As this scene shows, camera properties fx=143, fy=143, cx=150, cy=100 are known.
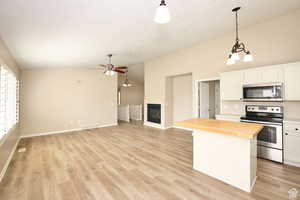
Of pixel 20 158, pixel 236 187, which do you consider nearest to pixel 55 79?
pixel 20 158

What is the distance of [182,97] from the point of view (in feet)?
20.9

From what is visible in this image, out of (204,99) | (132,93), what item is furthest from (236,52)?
(132,93)

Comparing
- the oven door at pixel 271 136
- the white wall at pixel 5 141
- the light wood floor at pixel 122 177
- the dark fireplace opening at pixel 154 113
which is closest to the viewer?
the light wood floor at pixel 122 177

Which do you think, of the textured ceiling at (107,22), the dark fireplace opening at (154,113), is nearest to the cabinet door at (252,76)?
the textured ceiling at (107,22)

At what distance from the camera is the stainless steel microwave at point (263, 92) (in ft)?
9.69

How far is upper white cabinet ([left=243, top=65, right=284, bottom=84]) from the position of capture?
2.96 meters

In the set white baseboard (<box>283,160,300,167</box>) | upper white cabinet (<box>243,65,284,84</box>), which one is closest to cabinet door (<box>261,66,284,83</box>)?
upper white cabinet (<box>243,65,284,84</box>)

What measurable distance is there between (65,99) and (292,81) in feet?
23.4

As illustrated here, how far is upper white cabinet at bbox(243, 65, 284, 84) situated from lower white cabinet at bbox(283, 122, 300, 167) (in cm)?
95

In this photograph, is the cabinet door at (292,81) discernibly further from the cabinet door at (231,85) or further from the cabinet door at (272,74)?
the cabinet door at (231,85)

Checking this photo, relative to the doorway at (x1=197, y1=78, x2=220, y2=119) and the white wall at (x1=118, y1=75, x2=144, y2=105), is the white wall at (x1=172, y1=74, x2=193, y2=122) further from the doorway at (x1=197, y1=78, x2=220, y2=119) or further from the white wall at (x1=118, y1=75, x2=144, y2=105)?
the white wall at (x1=118, y1=75, x2=144, y2=105)

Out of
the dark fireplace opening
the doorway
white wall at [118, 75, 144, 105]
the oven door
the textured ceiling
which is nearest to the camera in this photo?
the textured ceiling

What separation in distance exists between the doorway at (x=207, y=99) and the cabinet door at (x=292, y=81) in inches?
66.1

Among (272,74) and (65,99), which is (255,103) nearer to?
(272,74)
